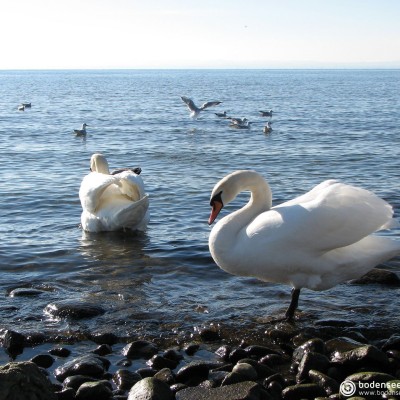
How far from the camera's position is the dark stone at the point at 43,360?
608 cm

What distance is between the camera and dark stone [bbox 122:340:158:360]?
248 inches

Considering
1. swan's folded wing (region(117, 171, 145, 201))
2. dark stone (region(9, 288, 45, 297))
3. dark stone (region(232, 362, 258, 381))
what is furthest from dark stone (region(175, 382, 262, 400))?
swan's folded wing (region(117, 171, 145, 201))

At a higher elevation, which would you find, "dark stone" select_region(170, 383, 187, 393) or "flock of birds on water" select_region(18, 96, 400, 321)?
"flock of birds on water" select_region(18, 96, 400, 321)

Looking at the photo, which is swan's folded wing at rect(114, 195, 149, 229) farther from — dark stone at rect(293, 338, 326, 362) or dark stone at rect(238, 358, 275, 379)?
dark stone at rect(238, 358, 275, 379)

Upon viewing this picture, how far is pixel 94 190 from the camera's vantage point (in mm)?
10836

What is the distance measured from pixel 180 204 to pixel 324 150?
889 centimetres

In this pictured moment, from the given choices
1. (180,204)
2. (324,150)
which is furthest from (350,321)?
(324,150)

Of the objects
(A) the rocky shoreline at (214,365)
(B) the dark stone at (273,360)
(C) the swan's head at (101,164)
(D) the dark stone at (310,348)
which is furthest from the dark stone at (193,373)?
(C) the swan's head at (101,164)

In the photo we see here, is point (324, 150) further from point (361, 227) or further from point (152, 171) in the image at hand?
point (361, 227)

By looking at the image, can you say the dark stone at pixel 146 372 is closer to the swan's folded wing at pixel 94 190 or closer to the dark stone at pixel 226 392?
the dark stone at pixel 226 392

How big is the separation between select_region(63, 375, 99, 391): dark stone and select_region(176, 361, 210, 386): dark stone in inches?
27.0

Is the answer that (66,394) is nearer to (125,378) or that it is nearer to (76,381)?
(76,381)

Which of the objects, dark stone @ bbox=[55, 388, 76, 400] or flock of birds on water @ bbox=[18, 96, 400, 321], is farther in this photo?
flock of birds on water @ bbox=[18, 96, 400, 321]

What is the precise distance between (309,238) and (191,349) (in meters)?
1.48
